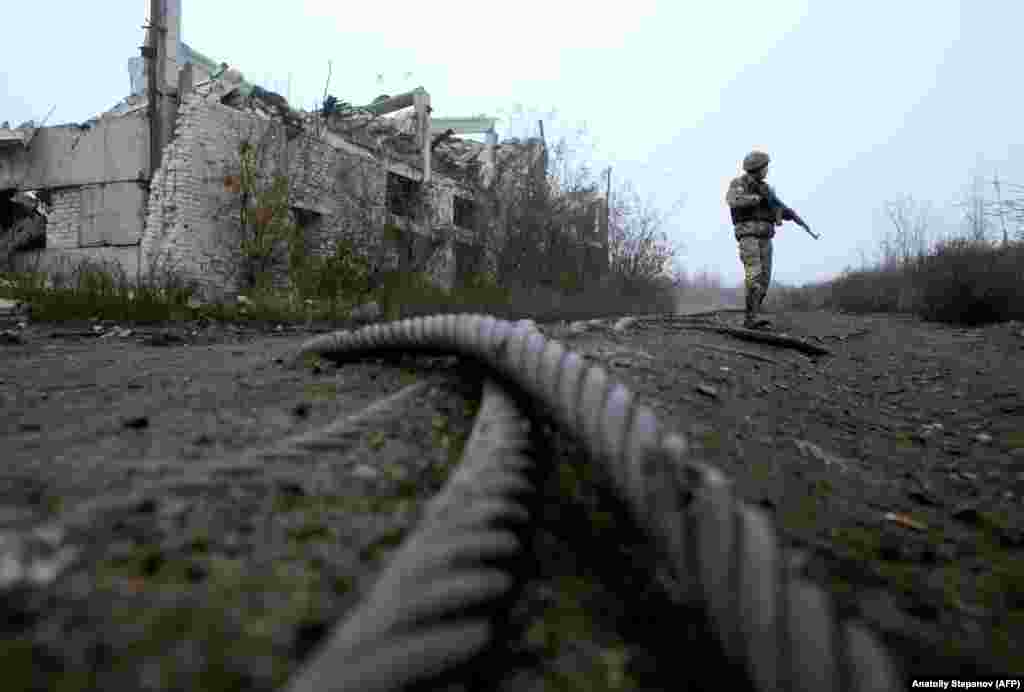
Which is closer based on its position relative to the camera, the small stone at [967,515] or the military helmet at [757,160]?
the small stone at [967,515]

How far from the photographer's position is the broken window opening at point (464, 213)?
1246 centimetres

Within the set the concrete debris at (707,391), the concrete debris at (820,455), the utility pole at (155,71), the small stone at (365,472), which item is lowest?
the concrete debris at (820,455)

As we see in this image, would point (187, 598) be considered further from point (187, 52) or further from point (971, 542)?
point (187, 52)

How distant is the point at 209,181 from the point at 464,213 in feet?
17.3

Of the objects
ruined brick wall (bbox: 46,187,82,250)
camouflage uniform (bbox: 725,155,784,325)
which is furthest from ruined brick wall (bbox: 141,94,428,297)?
camouflage uniform (bbox: 725,155,784,325)

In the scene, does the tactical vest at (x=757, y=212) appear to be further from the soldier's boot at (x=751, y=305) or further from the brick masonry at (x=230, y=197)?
the brick masonry at (x=230, y=197)

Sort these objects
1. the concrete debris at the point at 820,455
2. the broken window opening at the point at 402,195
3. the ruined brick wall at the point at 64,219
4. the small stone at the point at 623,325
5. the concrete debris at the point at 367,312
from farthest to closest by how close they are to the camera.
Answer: the broken window opening at the point at 402,195 < the ruined brick wall at the point at 64,219 < the concrete debris at the point at 367,312 < the small stone at the point at 623,325 < the concrete debris at the point at 820,455

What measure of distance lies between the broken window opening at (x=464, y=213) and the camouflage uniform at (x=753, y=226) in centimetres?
710

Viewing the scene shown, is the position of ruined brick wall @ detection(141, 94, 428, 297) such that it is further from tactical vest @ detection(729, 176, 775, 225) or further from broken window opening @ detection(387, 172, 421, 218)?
tactical vest @ detection(729, 176, 775, 225)

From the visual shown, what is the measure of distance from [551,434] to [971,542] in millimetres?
1093

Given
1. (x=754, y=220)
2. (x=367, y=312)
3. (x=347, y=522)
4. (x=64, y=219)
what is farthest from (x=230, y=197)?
(x=347, y=522)

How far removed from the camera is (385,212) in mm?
11164

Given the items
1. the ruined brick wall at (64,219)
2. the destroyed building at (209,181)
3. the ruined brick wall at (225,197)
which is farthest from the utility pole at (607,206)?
the ruined brick wall at (64,219)

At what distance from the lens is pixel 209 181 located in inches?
368
